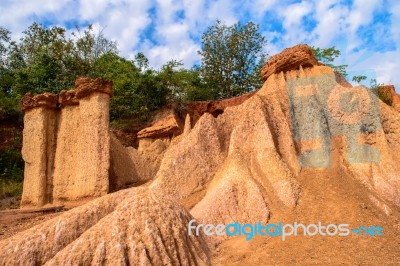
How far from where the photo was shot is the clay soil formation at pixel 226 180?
4.96m

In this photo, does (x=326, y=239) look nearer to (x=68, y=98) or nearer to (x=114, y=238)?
(x=114, y=238)

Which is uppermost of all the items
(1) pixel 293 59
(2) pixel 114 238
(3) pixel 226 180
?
(1) pixel 293 59

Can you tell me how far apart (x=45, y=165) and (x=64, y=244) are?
24.7 feet

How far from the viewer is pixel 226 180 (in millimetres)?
7773

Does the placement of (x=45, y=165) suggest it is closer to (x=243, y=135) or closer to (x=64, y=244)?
(x=243, y=135)

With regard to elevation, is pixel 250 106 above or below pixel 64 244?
above

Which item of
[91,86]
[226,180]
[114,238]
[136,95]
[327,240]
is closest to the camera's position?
[114,238]

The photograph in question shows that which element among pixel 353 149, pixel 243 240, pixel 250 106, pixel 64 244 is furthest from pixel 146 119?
pixel 64 244

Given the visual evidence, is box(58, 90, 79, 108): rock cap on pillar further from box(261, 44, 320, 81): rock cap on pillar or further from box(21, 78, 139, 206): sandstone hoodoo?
box(261, 44, 320, 81): rock cap on pillar

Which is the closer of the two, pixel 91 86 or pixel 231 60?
pixel 91 86

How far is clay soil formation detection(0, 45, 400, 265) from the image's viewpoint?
496 cm

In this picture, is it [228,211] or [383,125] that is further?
[383,125]

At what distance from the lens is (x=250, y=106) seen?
943cm

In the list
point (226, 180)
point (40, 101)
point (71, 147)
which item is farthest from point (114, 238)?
point (40, 101)
